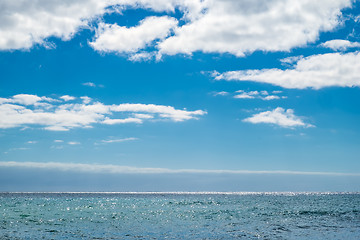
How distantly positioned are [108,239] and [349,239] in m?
21.3

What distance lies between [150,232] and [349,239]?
18709 mm

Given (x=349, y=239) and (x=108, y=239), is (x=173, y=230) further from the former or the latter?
(x=349, y=239)

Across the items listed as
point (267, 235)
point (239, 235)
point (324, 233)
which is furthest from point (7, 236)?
point (324, 233)

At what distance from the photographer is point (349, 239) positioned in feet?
107

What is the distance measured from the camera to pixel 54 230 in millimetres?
38500

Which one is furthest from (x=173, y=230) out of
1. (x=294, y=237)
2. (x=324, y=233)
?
(x=324, y=233)

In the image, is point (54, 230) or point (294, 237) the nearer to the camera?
point (294, 237)

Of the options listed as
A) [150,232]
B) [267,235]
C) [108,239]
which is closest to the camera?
[108,239]

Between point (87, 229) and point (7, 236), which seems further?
point (87, 229)

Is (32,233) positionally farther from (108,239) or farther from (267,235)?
(267,235)

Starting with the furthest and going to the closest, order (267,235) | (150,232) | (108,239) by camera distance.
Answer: (150,232) < (267,235) < (108,239)

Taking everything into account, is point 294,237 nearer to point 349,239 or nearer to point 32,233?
point 349,239

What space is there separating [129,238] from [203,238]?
668 cm

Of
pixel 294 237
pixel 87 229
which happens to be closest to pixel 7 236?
pixel 87 229
